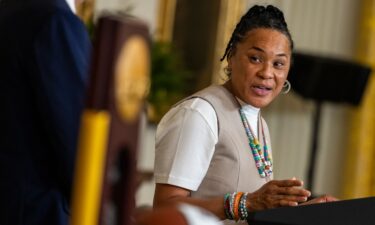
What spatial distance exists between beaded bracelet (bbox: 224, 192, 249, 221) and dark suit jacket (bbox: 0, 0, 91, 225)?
2.02ft

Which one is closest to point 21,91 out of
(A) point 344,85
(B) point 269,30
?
(B) point 269,30

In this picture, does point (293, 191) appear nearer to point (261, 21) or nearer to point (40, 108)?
point (261, 21)

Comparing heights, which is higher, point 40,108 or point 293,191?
point 40,108

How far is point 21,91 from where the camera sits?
1594 millimetres

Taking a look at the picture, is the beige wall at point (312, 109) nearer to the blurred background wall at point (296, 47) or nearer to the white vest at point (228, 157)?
the blurred background wall at point (296, 47)

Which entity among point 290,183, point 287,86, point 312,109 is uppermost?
point 287,86

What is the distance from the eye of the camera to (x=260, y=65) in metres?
2.40

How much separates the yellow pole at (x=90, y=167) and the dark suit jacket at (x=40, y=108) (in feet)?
1.51

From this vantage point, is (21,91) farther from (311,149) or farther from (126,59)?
(311,149)

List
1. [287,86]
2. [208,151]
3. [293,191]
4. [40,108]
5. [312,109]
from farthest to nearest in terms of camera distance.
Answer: [312,109]
[287,86]
[208,151]
[293,191]
[40,108]

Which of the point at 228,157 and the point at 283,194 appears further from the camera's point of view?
the point at 228,157

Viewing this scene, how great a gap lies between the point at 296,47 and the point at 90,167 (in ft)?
21.9

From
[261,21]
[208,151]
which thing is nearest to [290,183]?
[208,151]

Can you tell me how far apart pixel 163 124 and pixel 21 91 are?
0.75 meters
